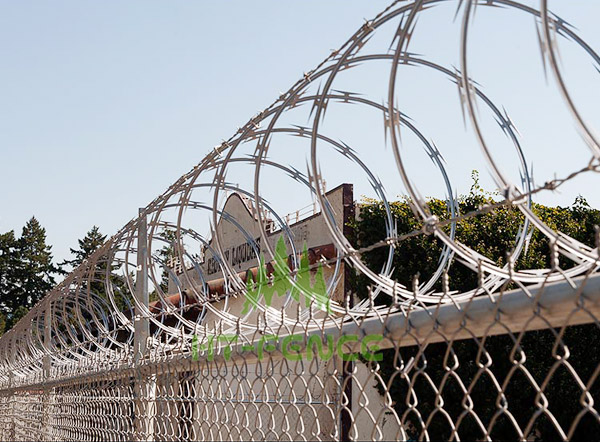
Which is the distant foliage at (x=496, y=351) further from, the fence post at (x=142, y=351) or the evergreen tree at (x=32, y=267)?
the evergreen tree at (x=32, y=267)

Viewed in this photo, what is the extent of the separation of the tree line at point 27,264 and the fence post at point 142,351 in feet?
172

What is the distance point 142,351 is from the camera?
3604 millimetres

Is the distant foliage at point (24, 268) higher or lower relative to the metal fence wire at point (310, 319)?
higher

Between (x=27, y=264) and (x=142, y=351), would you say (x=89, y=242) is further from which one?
(x=142, y=351)

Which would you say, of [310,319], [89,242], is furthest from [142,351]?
[89,242]

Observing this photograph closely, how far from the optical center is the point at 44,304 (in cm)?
553

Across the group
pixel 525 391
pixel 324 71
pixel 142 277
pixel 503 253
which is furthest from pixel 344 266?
pixel 324 71

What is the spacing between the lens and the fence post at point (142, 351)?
11.2 feet

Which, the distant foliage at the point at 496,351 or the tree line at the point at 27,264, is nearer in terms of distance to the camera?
the distant foliage at the point at 496,351

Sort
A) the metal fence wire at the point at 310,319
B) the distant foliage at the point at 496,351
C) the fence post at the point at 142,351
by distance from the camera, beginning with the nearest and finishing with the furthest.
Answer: the metal fence wire at the point at 310,319, the fence post at the point at 142,351, the distant foliage at the point at 496,351

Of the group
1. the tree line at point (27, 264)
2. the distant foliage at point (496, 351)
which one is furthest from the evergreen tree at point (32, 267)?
the distant foliage at point (496, 351)

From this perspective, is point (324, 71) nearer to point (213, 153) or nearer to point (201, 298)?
point (213, 153)

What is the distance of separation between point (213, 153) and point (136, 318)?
1.10m

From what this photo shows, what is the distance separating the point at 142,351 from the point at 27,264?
56078 mm
